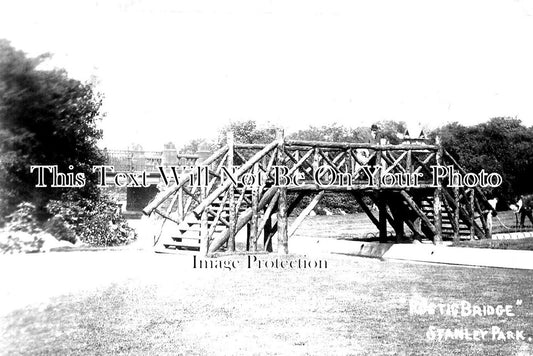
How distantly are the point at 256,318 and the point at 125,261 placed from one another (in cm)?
630

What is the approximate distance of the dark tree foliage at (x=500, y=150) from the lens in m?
44.5

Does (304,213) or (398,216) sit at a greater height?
(304,213)

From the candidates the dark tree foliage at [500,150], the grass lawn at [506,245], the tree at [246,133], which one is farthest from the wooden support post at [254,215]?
the tree at [246,133]

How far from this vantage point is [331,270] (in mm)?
13578

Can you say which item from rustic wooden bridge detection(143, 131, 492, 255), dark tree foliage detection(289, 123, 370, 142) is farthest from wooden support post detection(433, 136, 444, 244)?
dark tree foliage detection(289, 123, 370, 142)

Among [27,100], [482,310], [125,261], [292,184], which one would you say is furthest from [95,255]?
[482,310]

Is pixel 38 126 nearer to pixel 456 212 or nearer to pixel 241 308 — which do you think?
pixel 241 308

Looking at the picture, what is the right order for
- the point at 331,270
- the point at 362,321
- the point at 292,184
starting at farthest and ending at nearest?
the point at 292,184 < the point at 331,270 < the point at 362,321

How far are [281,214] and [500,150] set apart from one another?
33.3m

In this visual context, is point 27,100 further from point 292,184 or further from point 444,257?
point 444,257

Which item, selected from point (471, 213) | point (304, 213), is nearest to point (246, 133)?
point (471, 213)

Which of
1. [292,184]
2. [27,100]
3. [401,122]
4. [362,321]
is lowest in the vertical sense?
[362,321]

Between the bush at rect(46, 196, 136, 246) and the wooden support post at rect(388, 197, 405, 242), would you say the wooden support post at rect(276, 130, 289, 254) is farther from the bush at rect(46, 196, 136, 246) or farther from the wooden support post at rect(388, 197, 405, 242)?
the bush at rect(46, 196, 136, 246)

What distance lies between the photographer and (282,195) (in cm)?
1728
